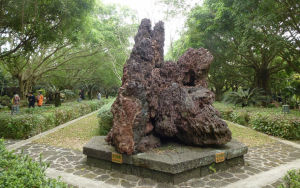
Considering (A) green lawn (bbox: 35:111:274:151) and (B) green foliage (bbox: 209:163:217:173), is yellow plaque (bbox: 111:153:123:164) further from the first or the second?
(A) green lawn (bbox: 35:111:274:151)

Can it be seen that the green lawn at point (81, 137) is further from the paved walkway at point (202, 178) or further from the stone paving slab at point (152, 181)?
the paved walkway at point (202, 178)

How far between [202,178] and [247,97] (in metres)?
13.6

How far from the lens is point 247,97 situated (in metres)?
16.5

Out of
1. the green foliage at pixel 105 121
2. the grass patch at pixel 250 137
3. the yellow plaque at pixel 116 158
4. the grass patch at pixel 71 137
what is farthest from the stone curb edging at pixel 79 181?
the grass patch at pixel 250 137

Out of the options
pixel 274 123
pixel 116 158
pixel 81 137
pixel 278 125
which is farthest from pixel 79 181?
pixel 274 123

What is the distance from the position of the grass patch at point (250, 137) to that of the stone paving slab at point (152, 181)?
0.51 meters

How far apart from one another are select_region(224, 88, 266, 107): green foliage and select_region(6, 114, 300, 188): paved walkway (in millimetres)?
9809

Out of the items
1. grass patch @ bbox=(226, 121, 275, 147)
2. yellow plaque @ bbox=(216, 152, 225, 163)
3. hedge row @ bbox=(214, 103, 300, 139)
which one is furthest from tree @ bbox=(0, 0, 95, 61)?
hedge row @ bbox=(214, 103, 300, 139)

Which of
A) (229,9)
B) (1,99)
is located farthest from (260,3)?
(1,99)

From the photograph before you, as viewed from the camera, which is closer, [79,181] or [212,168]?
[79,181]

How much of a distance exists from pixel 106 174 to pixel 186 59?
4.09m

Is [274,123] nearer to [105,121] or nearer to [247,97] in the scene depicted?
[105,121]

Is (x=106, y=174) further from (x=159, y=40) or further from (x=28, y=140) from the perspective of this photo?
(x=28, y=140)

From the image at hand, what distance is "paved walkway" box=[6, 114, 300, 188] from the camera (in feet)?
14.4
